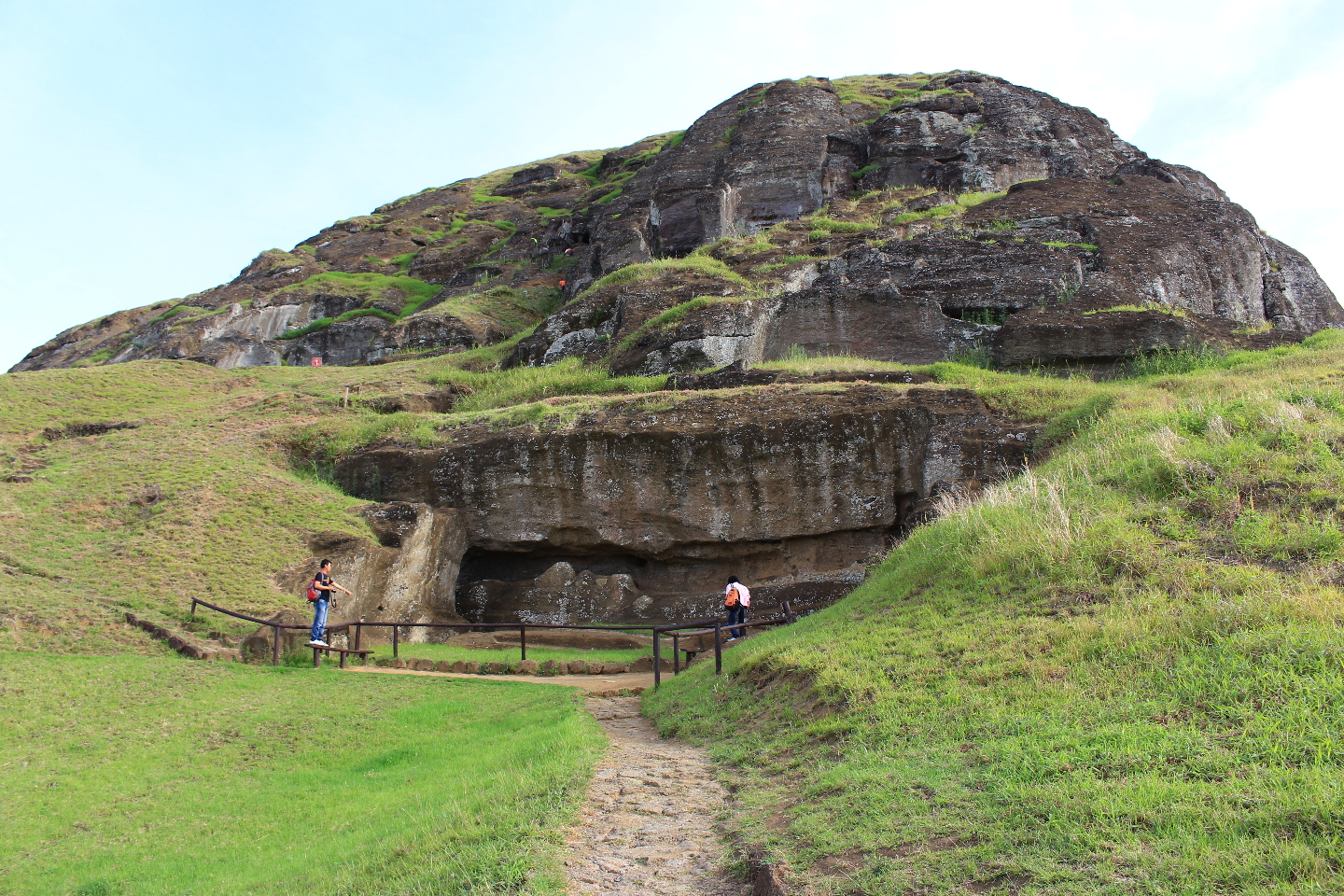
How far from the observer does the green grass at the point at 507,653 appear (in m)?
14.2

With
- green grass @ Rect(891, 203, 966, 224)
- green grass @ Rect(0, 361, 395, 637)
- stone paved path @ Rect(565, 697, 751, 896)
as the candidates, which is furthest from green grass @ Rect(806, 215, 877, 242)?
stone paved path @ Rect(565, 697, 751, 896)

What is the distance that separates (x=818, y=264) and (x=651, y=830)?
22645 millimetres

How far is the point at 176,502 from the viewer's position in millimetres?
16984

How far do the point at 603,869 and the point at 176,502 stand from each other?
15.3 metres

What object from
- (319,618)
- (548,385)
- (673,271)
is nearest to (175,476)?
(319,618)

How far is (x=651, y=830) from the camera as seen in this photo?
577 cm

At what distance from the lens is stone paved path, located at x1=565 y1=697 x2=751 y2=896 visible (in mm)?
4891

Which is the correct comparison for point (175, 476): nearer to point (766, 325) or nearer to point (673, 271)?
point (766, 325)

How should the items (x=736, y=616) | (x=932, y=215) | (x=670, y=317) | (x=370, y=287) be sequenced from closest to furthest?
1. (x=736, y=616)
2. (x=670, y=317)
3. (x=932, y=215)
4. (x=370, y=287)

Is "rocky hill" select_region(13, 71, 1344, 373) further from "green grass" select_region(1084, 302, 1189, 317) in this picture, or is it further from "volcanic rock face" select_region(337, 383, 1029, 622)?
"volcanic rock face" select_region(337, 383, 1029, 622)

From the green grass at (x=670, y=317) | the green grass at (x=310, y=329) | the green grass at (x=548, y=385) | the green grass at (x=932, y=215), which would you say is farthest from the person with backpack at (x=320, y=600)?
the green grass at (x=310, y=329)

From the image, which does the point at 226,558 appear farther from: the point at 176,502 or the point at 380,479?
the point at 380,479

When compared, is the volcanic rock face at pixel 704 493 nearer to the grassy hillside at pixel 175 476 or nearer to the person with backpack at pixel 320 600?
the grassy hillside at pixel 175 476

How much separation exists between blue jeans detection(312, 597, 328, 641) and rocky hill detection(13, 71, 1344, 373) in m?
11.1
